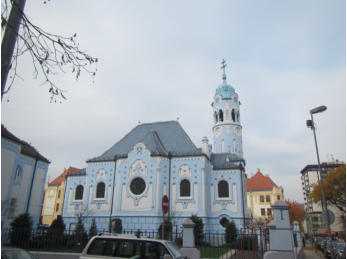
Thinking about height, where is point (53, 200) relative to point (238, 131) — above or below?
below

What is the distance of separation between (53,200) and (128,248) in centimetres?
5562

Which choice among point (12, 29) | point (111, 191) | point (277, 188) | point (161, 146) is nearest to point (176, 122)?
point (161, 146)

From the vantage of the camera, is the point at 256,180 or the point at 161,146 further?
the point at 256,180

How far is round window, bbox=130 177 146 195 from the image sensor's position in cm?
2962

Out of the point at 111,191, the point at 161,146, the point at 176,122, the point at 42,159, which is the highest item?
the point at 176,122

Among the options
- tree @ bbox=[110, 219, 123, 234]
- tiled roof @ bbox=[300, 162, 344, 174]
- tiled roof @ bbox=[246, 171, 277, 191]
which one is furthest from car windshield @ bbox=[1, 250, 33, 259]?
tiled roof @ bbox=[300, 162, 344, 174]

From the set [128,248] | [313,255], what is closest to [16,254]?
[128,248]

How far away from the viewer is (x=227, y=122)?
40469mm

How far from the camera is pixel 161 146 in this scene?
108 feet

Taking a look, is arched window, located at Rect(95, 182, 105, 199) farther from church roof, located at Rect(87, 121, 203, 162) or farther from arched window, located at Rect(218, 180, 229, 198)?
arched window, located at Rect(218, 180, 229, 198)

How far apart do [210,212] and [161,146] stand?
9.71 m

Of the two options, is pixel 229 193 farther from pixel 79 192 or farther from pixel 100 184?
pixel 79 192

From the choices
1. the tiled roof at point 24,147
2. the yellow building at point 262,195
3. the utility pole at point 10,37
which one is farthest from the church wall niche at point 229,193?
the yellow building at point 262,195

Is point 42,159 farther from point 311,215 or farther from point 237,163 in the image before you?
point 311,215
